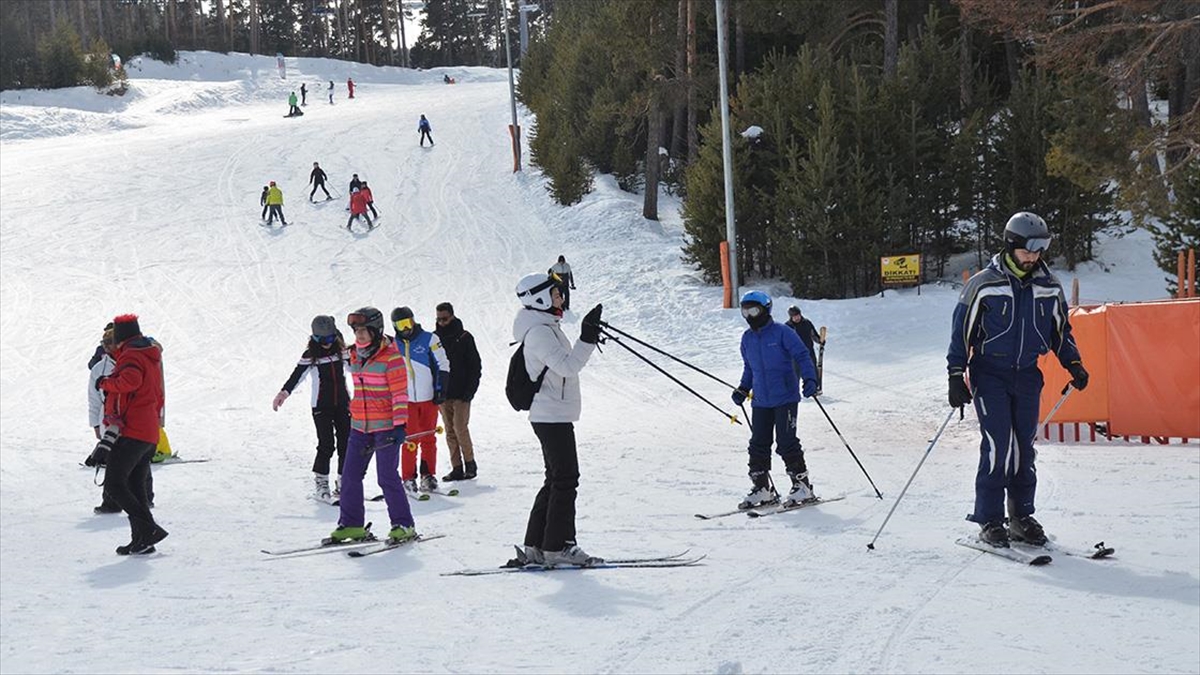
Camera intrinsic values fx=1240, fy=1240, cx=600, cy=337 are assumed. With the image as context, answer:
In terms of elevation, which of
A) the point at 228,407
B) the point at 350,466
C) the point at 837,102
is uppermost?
the point at 837,102

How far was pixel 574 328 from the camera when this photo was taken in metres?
23.8

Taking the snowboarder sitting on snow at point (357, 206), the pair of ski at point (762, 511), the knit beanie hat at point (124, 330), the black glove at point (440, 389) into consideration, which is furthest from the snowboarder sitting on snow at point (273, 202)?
the pair of ski at point (762, 511)

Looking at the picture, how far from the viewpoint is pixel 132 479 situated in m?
9.37

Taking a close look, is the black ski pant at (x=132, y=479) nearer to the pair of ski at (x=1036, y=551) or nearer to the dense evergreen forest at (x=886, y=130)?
the pair of ski at (x=1036, y=551)

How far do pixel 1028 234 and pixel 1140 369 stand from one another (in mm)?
6706

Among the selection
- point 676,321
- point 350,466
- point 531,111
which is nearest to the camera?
point 350,466

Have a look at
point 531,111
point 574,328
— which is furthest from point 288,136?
point 574,328

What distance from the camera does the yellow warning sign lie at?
888 inches

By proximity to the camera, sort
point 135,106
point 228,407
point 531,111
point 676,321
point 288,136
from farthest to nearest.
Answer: point 135,106, point 531,111, point 288,136, point 676,321, point 228,407

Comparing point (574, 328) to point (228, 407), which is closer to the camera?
point (228, 407)

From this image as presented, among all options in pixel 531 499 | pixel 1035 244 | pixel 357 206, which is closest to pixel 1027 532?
pixel 1035 244

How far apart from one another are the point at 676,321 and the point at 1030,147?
7646 mm

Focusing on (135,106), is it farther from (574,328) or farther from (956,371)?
(956,371)

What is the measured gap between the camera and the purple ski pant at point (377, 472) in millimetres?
8758
